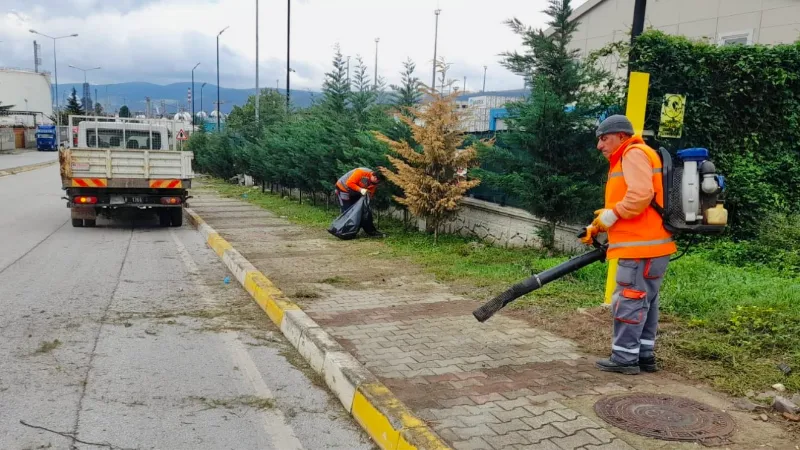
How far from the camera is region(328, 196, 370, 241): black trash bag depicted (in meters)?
11.3

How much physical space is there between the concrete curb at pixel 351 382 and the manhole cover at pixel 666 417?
3.83 feet

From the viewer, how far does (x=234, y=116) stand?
3331cm

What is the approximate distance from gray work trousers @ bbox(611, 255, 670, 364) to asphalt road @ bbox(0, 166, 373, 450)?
2.01 meters

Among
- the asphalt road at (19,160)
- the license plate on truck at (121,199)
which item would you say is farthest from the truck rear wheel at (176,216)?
the asphalt road at (19,160)

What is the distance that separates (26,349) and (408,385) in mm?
3290

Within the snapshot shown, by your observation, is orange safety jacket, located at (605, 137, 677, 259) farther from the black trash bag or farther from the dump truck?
the dump truck

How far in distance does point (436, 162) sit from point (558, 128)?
8.63 feet

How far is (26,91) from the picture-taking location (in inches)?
3583

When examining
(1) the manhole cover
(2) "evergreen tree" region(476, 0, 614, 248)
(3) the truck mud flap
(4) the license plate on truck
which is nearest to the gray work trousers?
(1) the manhole cover

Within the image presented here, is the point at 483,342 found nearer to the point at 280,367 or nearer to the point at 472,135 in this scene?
the point at 280,367

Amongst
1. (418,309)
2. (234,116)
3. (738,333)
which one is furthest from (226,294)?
(234,116)

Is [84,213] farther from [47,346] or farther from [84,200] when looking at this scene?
[47,346]

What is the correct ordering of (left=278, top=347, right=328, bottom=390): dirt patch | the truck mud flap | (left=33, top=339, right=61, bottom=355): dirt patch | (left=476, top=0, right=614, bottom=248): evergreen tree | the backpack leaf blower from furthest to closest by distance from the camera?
the truck mud flap
(left=476, top=0, right=614, bottom=248): evergreen tree
(left=33, top=339, right=61, bottom=355): dirt patch
(left=278, top=347, right=328, bottom=390): dirt patch
the backpack leaf blower

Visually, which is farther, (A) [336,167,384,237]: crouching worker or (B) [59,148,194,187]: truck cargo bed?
(B) [59,148,194,187]: truck cargo bed
